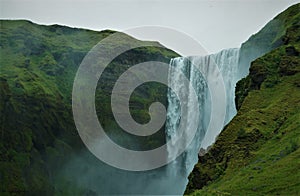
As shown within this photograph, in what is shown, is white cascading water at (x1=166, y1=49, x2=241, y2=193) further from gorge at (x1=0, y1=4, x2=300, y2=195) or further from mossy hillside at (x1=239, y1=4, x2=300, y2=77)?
mossy hillside at (x1=239, y1=4, x2=300, y2=77)

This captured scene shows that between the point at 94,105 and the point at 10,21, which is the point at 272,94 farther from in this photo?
the point at 10,21

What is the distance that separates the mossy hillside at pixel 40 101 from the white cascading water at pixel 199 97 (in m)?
4.86

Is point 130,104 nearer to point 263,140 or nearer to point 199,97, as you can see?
point 199,97

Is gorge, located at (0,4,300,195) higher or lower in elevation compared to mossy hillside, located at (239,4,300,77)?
lower

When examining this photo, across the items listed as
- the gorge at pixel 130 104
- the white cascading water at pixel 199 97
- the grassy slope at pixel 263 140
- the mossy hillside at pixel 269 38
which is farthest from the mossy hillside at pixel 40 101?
the grassy slope at pixel 263 140

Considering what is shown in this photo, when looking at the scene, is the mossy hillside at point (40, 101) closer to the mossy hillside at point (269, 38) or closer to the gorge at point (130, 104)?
the gorge at point (130, 104)

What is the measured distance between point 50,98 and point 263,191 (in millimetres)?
56842

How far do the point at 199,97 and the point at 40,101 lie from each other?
26206 millimetres

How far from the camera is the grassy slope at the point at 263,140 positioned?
18.8 m

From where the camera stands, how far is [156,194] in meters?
70.6

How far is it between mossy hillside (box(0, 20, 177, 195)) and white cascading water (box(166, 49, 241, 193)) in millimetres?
4857

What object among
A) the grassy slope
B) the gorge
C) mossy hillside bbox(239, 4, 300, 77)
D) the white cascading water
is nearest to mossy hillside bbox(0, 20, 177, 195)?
the gorge

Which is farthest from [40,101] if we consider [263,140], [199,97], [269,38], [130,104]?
[263,140]

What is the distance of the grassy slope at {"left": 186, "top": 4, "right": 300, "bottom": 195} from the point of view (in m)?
18.8
